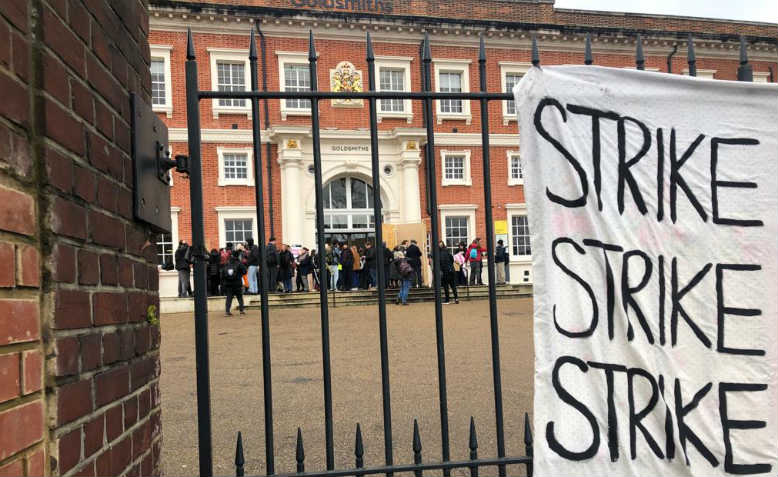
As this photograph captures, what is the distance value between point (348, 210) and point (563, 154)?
63.5 ft

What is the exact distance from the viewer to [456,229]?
21562 millimetres

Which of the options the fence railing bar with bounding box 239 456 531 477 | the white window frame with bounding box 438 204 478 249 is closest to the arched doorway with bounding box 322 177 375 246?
the white window frame with bounding box 438 204 478 249

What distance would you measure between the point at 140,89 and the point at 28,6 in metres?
0.87

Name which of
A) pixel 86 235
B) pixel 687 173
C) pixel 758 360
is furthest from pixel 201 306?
pixel 758 360

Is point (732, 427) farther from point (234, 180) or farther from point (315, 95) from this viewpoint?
point (234, 180)

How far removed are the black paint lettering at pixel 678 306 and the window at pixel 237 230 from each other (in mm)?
18308

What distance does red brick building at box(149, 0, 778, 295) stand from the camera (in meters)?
19.6

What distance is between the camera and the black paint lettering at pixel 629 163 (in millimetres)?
2326

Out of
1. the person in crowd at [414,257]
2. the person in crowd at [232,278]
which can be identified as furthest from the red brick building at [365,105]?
the person in crowd at [232,278]

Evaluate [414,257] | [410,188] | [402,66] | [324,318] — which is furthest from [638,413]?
[402,66]

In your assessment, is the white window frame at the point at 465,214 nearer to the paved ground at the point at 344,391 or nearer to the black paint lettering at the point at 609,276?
the paved ground at the point at 344,391

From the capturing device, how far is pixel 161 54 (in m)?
19.3

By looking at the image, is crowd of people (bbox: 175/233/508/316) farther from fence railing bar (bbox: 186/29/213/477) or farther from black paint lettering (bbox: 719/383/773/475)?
black paint lettering (bbox: 719/383/773/475)

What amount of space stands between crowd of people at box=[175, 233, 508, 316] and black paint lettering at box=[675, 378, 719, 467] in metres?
11.0
